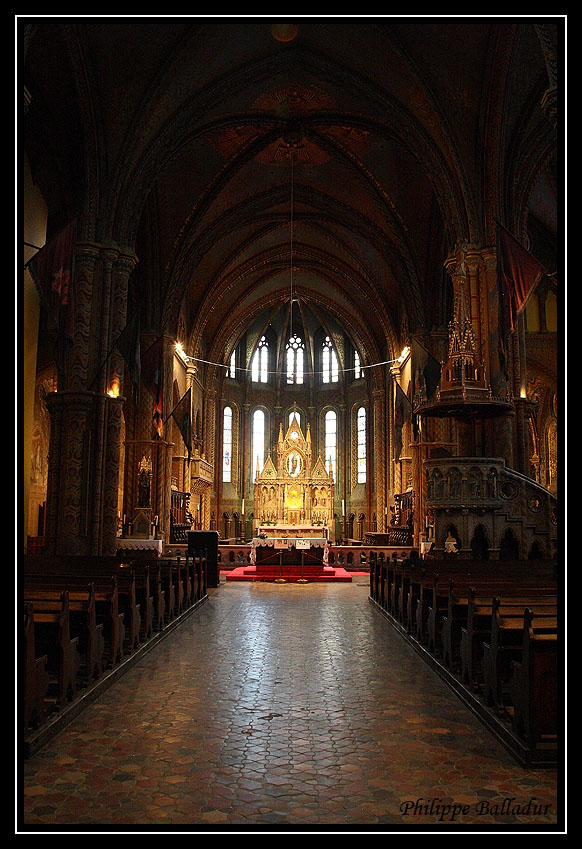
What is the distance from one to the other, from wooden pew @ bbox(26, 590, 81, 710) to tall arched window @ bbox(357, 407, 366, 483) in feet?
109

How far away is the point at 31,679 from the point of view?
5.13 meters

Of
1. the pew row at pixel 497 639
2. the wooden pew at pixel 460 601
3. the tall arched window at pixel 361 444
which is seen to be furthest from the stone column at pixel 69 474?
the tall arched window at pixel 361 444

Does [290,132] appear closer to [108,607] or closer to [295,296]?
[295,296]

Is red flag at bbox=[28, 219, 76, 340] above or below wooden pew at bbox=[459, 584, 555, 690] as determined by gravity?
above

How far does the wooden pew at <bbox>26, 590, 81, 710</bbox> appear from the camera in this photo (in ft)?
19.2

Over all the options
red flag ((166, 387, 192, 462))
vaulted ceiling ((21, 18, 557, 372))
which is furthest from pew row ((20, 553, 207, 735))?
red flag ((166, 387, 192, 462))

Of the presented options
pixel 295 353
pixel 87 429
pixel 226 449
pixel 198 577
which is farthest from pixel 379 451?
pixel 198 577

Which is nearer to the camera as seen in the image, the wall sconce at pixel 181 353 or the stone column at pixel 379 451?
the wall sconce at pixel 181 353

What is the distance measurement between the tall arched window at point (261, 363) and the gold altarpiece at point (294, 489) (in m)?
8.05

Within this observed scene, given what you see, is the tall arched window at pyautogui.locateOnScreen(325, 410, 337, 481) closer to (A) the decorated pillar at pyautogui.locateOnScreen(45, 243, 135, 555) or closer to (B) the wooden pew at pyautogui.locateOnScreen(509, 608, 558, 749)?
(A) the decorated pillar at pyautogui.locateOnScreen(45, 243, 135, 555)

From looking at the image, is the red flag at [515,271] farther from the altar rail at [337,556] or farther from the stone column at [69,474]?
the altar rail at [337,556]

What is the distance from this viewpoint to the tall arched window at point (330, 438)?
41.0m

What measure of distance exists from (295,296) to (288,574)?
738 inches
